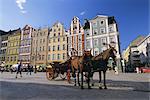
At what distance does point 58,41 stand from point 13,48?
2352 centimetres

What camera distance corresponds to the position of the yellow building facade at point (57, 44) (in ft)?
197

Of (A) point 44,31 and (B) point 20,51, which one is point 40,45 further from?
(B) point 20,51

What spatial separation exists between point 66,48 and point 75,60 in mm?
47420

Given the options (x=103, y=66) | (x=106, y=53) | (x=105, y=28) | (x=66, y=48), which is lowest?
(x=103, y=66)

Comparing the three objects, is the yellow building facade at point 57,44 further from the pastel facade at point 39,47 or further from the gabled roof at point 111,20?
the gabled roof at point 111,20

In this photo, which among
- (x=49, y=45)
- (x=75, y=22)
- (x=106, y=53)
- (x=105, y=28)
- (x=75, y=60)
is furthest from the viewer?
(x=49, y=45)

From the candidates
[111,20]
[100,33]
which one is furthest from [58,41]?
[111,20]

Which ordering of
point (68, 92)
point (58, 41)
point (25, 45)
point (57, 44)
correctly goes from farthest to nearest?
point (25, 45) → point (57, 44) → point (58, 41) → point (68, 92)

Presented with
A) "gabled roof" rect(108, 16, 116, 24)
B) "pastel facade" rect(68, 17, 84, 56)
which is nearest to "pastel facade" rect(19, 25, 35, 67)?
"pastel facade" rect(68, 17, 84, 56)

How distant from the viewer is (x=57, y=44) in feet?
204

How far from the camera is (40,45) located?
66312 millimetres

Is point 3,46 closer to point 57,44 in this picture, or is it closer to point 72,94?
point 57,44

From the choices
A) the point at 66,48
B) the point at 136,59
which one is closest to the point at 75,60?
the point at 66,48

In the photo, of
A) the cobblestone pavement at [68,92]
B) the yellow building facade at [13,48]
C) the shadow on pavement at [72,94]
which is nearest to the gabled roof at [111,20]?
the yellow building facade at [13,48]
